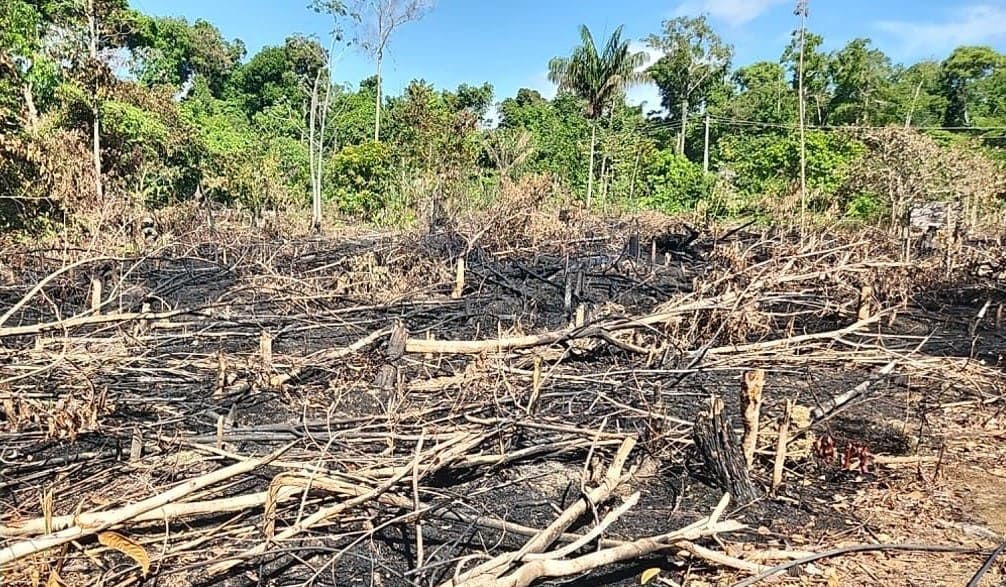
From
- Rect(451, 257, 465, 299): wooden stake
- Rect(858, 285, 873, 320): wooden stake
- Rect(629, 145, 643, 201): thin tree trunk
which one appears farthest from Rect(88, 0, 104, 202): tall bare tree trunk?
Rect(629, 145, 643, 201): thin tree trunk

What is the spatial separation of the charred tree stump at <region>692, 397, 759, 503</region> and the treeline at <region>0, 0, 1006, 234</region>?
566 cm

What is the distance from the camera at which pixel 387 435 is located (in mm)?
3535

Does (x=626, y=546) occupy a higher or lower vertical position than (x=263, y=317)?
lower

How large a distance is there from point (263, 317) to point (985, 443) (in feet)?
19.3

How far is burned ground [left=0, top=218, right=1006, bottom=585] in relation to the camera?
9.49 feet

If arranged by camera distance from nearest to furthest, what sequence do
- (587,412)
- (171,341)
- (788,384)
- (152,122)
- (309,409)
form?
(587,412), (309,409), (788,384), (171,341), (152,122)

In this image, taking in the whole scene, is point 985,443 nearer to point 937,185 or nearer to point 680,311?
point 680,311

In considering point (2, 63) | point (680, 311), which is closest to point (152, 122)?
point (2, 63)

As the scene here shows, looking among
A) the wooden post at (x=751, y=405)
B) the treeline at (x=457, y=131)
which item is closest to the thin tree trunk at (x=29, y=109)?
the treeline at (x=457, y=131)

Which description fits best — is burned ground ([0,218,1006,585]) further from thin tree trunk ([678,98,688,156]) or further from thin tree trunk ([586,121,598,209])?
thin tree trunk ([678,98,688,156])

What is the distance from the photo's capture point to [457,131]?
60.0 ft

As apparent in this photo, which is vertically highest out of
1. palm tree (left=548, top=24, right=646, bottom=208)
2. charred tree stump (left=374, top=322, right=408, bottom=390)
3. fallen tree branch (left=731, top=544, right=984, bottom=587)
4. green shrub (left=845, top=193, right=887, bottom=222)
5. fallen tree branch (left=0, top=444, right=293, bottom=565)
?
palm tree (left=548, top=24, right=646, bottom=208)

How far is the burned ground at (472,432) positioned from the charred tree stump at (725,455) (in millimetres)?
85

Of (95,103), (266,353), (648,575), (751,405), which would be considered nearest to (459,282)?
(266,353)
